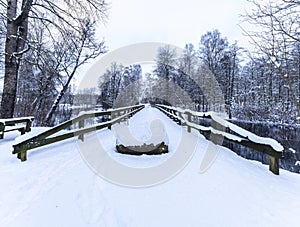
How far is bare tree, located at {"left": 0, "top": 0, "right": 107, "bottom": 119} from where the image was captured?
6.78m

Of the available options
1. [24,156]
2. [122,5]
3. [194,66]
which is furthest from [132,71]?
[24,156]

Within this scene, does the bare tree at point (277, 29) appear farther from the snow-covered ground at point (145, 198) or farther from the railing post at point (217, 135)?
the snow-covered ground at point (145, 198)

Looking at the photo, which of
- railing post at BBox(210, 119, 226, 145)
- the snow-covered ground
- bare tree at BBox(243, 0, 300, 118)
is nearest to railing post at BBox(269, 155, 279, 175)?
the snow-covered ground

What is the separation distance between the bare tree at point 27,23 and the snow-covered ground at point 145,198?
13.6 feet

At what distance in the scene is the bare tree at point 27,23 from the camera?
6.78 meters

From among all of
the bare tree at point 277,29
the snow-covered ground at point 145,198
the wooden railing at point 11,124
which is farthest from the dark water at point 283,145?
the wooden railing at point 11,124

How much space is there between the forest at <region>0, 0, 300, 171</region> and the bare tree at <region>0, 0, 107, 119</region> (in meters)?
0.03

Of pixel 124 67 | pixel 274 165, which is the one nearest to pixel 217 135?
pixel 274 165

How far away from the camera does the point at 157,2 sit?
12.9 meters

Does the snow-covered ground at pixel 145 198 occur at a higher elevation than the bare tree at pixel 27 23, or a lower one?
lower

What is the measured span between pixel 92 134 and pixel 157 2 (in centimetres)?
1005

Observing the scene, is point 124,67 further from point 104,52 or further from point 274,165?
point 274,165

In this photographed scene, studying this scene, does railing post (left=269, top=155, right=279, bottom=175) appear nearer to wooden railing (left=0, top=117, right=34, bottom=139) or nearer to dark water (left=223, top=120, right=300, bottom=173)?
dark water (left=223, top=120, right=300, bottom=173)

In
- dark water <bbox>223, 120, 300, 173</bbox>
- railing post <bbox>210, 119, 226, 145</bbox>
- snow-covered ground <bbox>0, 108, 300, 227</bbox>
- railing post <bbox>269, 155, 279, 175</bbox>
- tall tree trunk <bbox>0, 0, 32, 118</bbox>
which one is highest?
tall tree trunk <bbox>0, 0, 32, 118</bbox>
